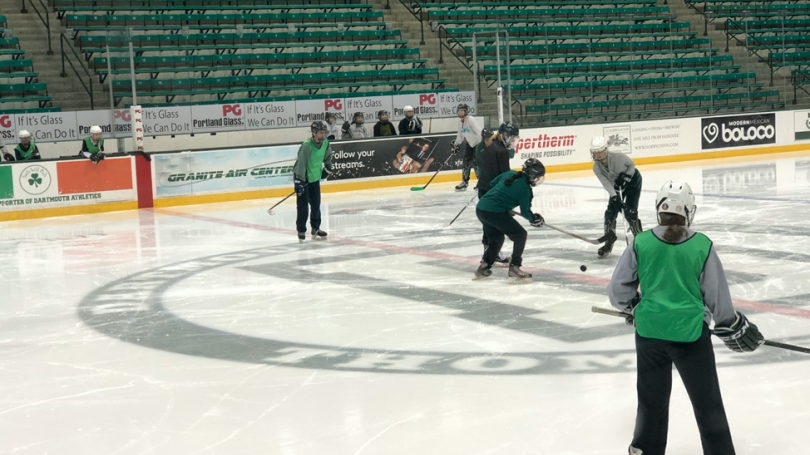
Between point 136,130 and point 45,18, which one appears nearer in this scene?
point 136,130

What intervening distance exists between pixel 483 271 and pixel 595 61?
55.5 ft

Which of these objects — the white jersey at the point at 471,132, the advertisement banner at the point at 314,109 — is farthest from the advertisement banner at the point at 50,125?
the white jersey at the point at 471,132

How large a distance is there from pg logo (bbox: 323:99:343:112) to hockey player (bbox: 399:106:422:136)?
1.95 metres

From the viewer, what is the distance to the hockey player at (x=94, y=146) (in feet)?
51.5

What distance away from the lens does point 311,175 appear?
12000mm

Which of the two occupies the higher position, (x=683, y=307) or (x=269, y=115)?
(x=269, y=115)

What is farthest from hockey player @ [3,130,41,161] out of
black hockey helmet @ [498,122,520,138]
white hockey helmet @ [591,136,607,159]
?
white hockey helmet @ [591,136,607,159]

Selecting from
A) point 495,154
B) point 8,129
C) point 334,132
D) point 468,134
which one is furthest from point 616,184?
point 8,129

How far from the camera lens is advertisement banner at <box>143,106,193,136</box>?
1852 centimetres

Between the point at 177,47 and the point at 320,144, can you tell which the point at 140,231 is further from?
the point at 177,47

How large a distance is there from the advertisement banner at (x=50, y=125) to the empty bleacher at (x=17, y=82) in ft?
2.26

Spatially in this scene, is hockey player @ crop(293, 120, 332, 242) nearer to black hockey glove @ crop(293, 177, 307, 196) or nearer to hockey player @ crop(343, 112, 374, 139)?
black hockey glove @ crop(293, 177, 307, 196)

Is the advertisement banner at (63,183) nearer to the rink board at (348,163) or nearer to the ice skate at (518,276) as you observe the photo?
the rink board at (348,163)

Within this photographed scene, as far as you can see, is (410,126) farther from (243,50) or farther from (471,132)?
(471,132)
